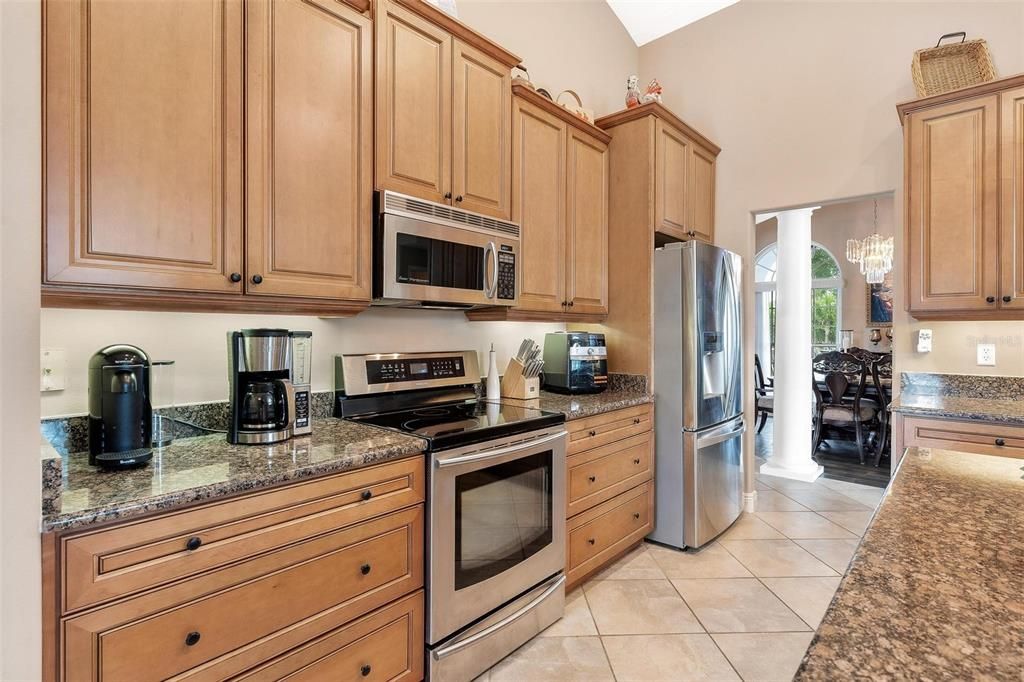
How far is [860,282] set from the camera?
7.93m

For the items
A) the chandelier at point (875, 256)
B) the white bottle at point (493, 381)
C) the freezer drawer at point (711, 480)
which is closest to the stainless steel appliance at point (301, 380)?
the white bottle at point (493, 381)

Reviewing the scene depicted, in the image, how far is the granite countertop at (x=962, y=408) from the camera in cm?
227

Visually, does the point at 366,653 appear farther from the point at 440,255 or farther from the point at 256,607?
the point at 440,255

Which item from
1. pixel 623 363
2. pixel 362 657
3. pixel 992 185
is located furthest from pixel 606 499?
pixel 992 185

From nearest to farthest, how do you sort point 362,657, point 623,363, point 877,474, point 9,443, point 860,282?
point 9,443, point 362,657, point 623,363, point 877,474, point 860,282

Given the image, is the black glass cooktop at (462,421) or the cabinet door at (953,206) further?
the cabinet door at (953,206)

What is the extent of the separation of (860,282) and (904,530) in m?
8.66

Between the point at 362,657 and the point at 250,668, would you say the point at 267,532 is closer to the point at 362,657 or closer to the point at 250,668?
the point at 250,668

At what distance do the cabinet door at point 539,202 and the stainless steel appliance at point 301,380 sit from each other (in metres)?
1.09

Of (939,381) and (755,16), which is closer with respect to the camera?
(939,381)

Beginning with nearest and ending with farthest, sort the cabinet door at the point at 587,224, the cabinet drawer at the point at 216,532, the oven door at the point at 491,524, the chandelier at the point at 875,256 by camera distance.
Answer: the cabinet drawer at the point at 216,532, the oven door at the point at 491,524, the cabinet door at the point at 587,224, the chandelier at the point at 875,256

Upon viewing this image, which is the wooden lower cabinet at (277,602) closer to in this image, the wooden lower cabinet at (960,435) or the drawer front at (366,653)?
the drawer front at (366,653)

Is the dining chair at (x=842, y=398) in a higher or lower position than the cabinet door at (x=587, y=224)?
lower

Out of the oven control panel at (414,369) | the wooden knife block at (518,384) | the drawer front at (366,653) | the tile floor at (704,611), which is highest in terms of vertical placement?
the oven control panel at (414,369)
